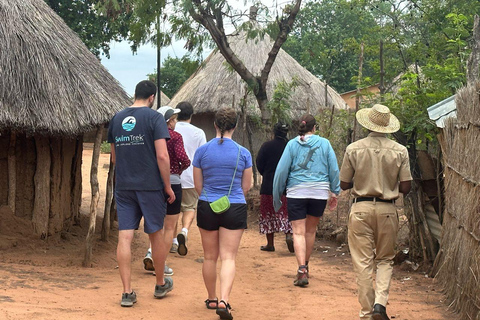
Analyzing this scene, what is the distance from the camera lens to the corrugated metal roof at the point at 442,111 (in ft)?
21.5

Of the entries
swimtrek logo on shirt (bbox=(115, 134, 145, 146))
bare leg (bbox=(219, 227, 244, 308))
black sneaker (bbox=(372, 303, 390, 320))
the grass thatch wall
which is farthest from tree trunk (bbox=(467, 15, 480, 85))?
swimtrek logo on shirt (bbox=(115, 134, 145, 146))

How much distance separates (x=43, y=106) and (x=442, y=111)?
4572 millimetres

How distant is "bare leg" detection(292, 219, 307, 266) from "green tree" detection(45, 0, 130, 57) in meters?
13.9

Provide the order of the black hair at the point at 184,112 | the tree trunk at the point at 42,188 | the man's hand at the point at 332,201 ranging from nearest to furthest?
the man's hand at the point at 332,201 → the black hair at the point at 184,112 → the tree trunk at the point at 42,188

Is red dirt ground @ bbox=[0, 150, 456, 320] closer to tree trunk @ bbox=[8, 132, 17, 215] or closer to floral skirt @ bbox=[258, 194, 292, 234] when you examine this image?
tree trunk @ bbox=[8, 132, 17, 215]

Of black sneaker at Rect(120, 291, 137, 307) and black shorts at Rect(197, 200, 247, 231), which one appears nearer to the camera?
black shorts at Rect(197, 200, 247, 231)

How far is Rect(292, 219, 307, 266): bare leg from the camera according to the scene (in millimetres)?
6809

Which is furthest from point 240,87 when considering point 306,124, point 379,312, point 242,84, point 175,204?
point 379,312

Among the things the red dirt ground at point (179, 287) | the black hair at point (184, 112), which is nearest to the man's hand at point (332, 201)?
the red dirt ground at point (179, 287)

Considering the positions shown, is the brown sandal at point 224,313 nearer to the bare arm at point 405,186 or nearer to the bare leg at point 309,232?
the bare arm at point 405,186

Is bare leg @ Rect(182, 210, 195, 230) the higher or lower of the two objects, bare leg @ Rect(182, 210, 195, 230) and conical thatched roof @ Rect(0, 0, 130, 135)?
the lower

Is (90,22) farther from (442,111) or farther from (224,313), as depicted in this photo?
(224,313)

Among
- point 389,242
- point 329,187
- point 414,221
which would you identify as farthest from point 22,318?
point 414,221

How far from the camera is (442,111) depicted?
6.73 metres
